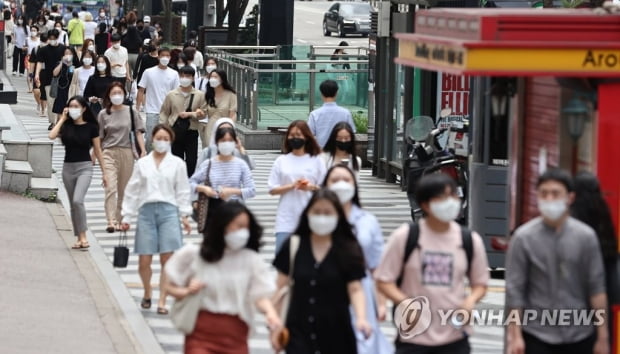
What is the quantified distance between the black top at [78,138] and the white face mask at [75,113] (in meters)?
0.13

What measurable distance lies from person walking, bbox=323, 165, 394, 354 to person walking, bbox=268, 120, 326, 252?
2644 mm

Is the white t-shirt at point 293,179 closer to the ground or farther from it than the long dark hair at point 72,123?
closer to the ground

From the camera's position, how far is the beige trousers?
17594 mm

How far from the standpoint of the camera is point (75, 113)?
16438 millimetres

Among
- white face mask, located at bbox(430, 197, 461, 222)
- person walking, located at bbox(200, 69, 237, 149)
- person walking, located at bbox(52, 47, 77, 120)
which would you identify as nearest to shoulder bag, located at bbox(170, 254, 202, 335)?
white face mask, located at bbox(430, 197, 461, 222)

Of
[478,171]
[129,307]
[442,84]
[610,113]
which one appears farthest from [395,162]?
[610,113]

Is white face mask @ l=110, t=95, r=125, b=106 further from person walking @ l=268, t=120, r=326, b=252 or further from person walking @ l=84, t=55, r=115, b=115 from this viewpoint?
person walking @ l=84, t=55, r=115, b=115

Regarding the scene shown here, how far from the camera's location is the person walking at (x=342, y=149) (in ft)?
43.7

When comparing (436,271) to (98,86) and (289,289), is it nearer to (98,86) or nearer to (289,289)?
(289,289)

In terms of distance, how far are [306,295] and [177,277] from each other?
69cm

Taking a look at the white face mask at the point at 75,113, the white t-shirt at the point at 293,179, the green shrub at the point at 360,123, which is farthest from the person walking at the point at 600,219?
the green shrub at the point at 360,123

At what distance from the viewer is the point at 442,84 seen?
2111 centimetres

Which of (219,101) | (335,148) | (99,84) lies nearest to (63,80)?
(99,84)

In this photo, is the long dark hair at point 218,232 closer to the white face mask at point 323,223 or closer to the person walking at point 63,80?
the white face mask at point 323,223
